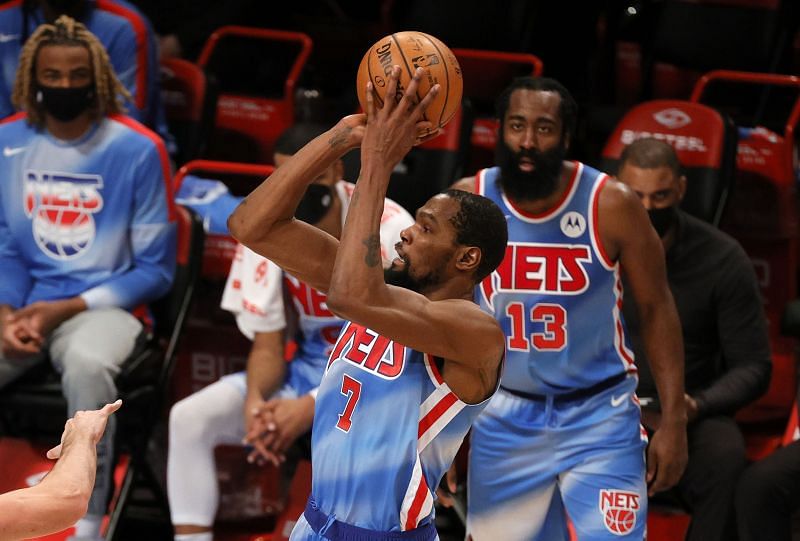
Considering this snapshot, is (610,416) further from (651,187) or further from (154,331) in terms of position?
(154,331)

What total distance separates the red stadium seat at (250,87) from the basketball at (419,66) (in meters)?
3.33

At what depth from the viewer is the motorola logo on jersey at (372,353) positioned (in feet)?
11.1

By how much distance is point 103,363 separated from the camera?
4.80 m

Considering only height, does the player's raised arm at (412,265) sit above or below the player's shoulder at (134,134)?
above

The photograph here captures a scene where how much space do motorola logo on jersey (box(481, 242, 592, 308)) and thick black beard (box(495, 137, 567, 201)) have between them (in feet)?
0.49

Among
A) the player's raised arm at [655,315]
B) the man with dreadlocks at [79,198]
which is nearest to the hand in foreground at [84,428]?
the player's raised arm at [655,315]

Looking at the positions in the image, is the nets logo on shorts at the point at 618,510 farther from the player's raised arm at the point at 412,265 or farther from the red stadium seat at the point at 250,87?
the red stadium seat at the point at 250,87

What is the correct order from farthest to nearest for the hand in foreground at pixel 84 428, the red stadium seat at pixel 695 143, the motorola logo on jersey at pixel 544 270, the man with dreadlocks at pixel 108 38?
the man with dreadlocks at pixel 108 38
the red stadium seat at pixel 695 143
the motorola logo on jersey at pixel 544 270
the hand in foreground at pixel 84 428

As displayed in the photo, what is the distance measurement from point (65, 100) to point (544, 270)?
6.68ft

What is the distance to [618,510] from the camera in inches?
156

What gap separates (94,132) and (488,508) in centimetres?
214

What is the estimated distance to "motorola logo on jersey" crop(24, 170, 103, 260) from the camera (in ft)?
16.9

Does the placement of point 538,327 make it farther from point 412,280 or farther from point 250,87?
A: point 250,87

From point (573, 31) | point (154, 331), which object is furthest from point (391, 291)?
point (573, 31)
